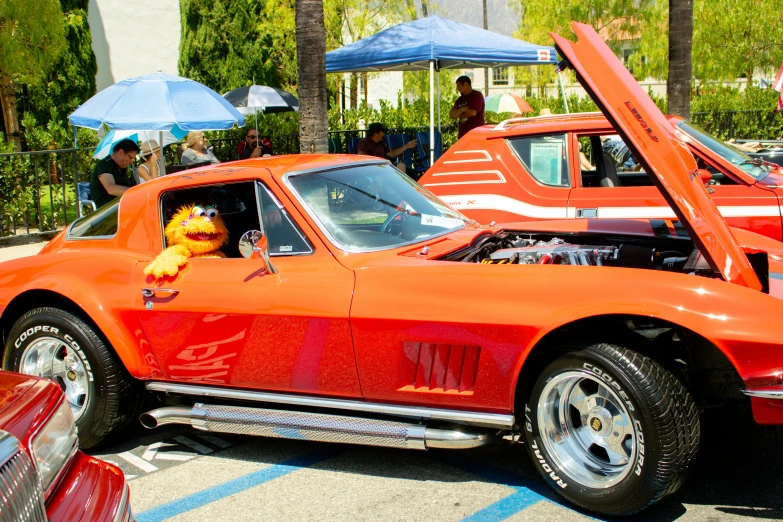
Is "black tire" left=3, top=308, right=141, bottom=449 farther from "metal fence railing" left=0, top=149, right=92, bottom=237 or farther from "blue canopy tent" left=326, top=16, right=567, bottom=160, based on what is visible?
"blue canopy tent" left=326, top=16, right=567, bottom=160

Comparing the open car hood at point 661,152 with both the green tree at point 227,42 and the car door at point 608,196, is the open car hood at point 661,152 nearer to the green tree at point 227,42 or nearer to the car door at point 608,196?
the car door at point 608,196

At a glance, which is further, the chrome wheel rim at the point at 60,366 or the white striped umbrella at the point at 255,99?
the white striped umbrella at the point at 255,99

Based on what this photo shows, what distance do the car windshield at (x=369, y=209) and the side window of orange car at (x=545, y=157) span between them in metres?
2.42

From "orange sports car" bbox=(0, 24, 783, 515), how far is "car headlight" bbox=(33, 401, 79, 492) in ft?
4.57

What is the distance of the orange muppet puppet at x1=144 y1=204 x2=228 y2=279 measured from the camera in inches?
181

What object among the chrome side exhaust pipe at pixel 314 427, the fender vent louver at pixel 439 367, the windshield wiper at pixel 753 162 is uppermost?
the windshield wiper at pixel 753 162

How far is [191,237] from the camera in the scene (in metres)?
4.70

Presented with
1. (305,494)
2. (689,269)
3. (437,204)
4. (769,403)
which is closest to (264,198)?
(437,204)

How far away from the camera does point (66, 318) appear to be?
469 centimetres

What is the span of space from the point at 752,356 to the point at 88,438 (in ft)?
11.9

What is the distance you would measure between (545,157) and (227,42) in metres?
21.2

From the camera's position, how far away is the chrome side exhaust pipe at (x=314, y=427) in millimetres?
3859

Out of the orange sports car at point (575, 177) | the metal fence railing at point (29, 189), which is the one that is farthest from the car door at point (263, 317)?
the metal fence railing at point (29, 189)

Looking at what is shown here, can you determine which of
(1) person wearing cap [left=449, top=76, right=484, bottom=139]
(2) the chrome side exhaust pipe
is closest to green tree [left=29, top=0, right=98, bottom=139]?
(1) person wearing cap [left=449, top=76, right=484, bottom=139]
